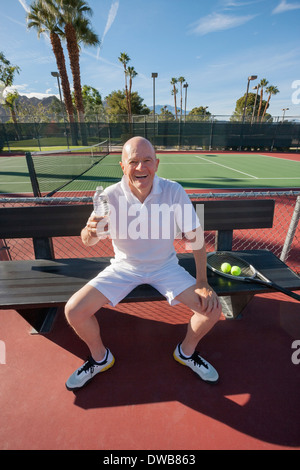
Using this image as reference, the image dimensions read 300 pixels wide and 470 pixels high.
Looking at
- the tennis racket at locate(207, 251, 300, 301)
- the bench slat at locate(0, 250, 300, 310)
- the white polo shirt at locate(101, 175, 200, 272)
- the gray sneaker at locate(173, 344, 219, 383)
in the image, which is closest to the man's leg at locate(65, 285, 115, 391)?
the bench slat at locate(0, 250, 300, 310)

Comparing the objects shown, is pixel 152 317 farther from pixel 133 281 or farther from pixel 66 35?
pixel 66 35

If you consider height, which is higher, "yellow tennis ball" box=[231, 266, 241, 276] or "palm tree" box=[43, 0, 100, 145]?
"palm tree" box=[43, 0, 100, 145]

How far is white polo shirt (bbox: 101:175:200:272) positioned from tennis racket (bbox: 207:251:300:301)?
64cm

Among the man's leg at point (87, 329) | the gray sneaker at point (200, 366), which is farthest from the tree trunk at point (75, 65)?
the gray sneaker at point (200, 366)

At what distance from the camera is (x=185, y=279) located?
2.03 metres

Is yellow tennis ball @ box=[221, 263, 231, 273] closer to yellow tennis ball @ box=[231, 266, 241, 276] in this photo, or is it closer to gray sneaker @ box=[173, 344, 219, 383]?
yellow tennis ball @ box=[231, 266, 241, 276]

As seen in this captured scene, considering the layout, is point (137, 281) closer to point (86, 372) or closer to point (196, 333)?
point (196, 333)

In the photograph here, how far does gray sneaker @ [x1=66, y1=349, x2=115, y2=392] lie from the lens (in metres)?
1.96

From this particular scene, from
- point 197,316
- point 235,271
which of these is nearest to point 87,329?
point 197,316

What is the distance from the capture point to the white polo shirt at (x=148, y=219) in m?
2.01

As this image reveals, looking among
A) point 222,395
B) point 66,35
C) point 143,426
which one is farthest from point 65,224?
point 66,35

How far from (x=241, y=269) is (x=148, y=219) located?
1.10 meters

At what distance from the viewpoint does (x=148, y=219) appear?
2012 mm

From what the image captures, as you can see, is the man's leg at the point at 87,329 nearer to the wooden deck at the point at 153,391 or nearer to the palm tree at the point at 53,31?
the wooden deck at the point at 153,391
